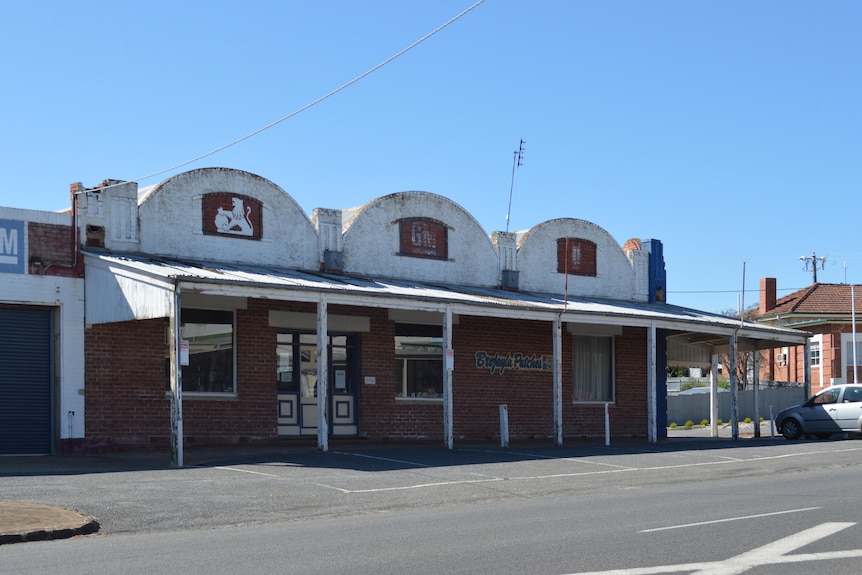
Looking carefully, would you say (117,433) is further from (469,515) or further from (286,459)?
(469,515)

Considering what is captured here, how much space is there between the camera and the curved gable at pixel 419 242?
80.3 ft

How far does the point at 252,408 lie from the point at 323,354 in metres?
3.20

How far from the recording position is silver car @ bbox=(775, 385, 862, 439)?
28094mm

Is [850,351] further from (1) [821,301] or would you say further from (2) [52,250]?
(2) [52,250]

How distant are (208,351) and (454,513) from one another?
10.0 m

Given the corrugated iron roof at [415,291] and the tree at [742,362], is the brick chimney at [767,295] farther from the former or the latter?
the corrugated iron roof at [415,291]

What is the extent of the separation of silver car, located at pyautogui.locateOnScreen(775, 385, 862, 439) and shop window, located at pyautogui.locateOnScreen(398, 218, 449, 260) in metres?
10.7

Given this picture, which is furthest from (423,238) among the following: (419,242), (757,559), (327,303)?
(757,559)

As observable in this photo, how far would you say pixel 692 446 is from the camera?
999 inches

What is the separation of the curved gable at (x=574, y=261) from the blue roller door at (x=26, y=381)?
41.0ft

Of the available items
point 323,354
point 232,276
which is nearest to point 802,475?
point 323,354

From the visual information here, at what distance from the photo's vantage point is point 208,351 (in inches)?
860

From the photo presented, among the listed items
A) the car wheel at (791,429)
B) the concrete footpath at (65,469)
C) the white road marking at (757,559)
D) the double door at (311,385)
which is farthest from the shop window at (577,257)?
the white road marking at (757,559)

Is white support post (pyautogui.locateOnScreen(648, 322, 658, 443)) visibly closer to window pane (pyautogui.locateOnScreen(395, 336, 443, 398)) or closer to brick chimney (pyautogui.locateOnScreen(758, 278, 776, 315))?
window pane (pyautogui.locateOnScreen(395, 336, 443, 398))
